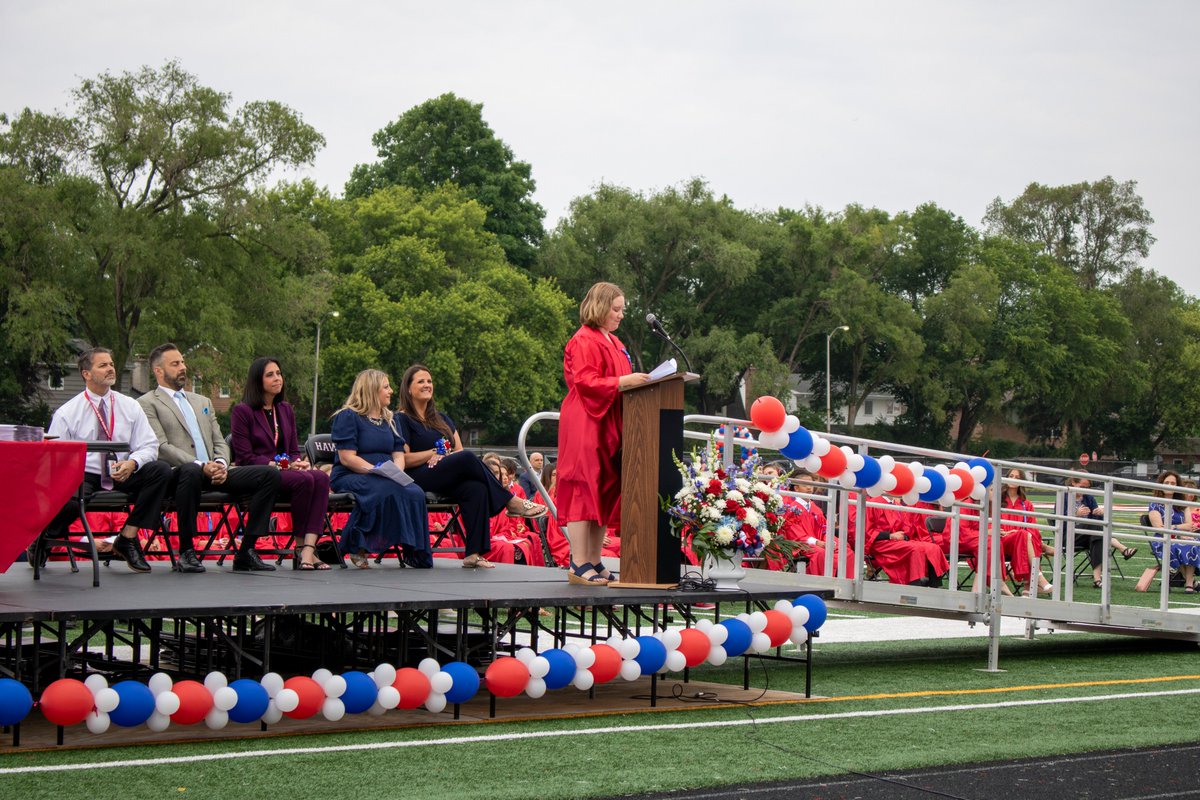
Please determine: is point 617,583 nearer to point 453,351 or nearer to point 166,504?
point 166,504

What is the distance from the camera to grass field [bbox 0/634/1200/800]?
6.09m

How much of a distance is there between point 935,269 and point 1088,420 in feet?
48.4

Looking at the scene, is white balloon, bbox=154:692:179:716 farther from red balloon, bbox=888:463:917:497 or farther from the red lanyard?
red balloon, bbox=888:463:917:497

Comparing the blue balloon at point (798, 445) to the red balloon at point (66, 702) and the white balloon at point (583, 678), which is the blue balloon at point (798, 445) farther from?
the red balloon at point (66, 702)

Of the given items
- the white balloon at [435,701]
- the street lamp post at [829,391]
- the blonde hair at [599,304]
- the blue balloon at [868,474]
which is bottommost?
the white balloon at [435,701]

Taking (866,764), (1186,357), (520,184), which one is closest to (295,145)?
(520,184)

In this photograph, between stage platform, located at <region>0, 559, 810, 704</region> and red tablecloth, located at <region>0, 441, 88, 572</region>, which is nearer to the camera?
stage platform, located at <region>0, 559, 810, 704</region>

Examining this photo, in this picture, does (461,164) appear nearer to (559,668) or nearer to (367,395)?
(367,395)

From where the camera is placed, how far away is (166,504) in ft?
31.3

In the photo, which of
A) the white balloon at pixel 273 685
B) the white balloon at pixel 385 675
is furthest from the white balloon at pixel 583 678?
the white balloon at pixel 273 685

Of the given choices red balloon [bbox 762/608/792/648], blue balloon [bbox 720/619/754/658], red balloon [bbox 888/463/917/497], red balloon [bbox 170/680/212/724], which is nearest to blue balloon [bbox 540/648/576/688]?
blue balloon [bbox 720/619/754/658]

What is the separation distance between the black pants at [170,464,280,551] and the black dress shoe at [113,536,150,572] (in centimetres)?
28

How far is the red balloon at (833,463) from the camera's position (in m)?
10.0

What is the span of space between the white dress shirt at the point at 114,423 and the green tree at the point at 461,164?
5898 cm
